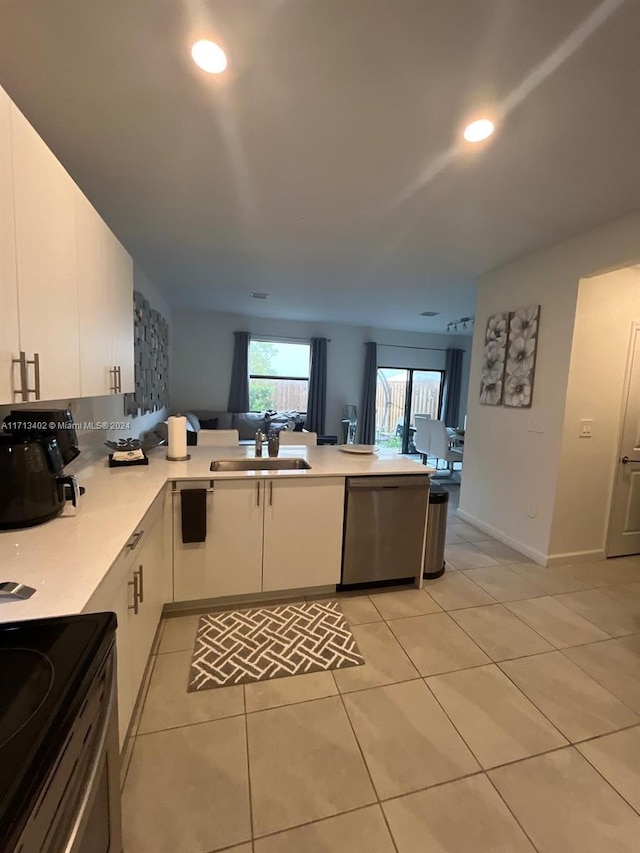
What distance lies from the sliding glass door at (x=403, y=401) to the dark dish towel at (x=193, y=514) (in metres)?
5.76

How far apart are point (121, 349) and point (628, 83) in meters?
2.63

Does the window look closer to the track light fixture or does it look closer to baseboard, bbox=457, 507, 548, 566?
the track light fixture

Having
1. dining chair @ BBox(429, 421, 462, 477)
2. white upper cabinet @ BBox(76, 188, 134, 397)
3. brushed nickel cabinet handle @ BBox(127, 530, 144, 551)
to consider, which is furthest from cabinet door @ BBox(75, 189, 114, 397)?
dining chair @ BBox(429, 421, 462, 477)

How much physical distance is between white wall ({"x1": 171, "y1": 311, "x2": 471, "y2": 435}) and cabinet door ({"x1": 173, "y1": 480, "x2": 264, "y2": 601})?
4553 mm

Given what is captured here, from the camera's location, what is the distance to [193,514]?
2.12 metres

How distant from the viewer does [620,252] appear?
2.50 m

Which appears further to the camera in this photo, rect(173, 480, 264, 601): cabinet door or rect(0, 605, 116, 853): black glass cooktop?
rect(173, 480, 264, 601): cabinet door

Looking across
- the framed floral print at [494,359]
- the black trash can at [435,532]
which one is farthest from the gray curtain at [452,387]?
the black trash can at [435,532]

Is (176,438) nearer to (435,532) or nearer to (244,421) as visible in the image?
(435,532)

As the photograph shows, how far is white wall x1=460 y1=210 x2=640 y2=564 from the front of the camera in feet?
8.97

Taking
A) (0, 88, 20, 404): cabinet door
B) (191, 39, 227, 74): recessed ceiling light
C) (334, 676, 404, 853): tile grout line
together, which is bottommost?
(334, 676, 404, 853): tile grout line

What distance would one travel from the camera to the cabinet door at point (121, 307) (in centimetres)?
202

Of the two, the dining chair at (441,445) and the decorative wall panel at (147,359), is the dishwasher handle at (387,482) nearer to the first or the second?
the decorative wall panel at (147,359)

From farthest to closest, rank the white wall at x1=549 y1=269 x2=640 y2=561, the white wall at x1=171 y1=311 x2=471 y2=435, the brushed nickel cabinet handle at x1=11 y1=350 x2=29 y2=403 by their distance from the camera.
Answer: the white wall at x1=171 y1=311 x2=471 y2=435, the white wall at x1=549 y1=269 x2=640 y2=561, the brushed nickel cabinet handle at x1=11 y1=350 x2=29 y2=403
